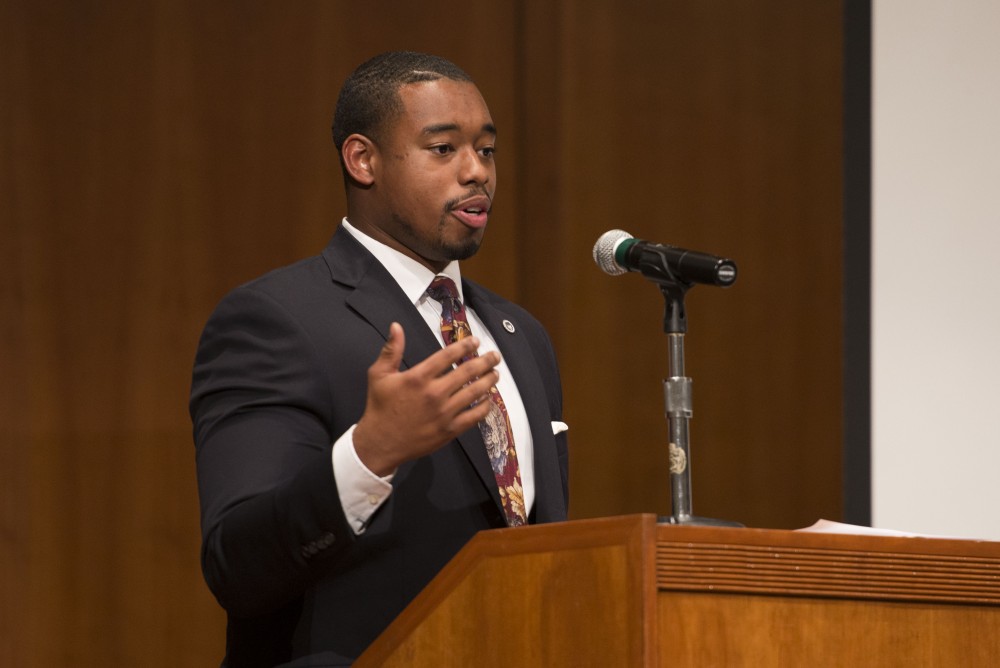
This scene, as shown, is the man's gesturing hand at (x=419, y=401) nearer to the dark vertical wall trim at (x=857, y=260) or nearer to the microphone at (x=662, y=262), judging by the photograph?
the microphone at (x=662, y=262)

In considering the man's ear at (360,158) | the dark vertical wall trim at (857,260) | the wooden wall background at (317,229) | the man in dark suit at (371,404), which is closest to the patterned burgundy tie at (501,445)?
the man in dark suit at (371,404)

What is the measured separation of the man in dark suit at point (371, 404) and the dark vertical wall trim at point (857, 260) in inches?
58.8

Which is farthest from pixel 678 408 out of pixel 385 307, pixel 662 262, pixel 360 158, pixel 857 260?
pixel 857 260

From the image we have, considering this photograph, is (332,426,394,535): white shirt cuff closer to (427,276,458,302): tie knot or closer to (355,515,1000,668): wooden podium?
(355,515,1000,668): wooden podium

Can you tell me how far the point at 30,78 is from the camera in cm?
309

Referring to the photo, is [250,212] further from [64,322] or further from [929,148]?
[929,148]

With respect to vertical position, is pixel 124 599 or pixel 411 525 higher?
pixel 411 525

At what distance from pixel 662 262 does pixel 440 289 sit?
581 millimetres

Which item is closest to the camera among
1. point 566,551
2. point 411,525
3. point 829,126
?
point 566,551

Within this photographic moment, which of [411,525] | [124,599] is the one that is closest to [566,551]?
[411,525]

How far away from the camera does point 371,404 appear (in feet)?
4.72

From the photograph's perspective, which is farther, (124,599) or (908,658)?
(124,599)

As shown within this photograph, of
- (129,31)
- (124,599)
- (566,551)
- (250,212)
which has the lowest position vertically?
(124,599)

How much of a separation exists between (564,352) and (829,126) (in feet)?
3.49
